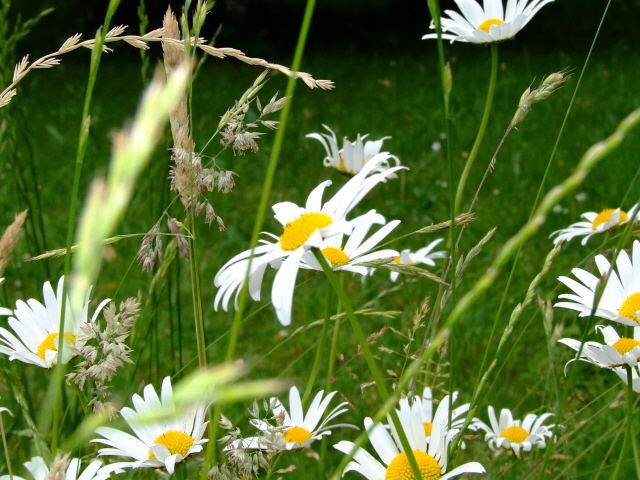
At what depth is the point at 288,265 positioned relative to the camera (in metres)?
0.60

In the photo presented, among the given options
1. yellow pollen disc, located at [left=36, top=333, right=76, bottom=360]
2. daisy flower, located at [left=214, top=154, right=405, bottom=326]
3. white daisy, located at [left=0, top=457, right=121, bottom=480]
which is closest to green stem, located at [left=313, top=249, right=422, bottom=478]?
daisy flower, located at [left=214, top=154, right=405, bottom=326]

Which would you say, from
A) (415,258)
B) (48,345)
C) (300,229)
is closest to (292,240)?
(300,229)

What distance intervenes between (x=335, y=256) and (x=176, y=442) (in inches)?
9.3

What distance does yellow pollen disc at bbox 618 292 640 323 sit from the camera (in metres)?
0.84

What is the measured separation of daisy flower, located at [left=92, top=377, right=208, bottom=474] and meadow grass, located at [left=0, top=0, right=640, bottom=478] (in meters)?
0.24

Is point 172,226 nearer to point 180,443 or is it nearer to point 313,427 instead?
point 180,443

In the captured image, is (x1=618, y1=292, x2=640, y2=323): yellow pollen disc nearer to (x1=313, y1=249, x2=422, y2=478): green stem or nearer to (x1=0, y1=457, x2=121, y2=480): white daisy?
(x1=313, y1=249, x2=422, y2=478): green stem

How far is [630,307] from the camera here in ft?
2.79

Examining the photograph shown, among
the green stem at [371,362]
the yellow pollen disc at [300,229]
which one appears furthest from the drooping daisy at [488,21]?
the green stem at [371,362]

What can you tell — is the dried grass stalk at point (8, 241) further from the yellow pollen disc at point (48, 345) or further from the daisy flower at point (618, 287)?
the daisy flower at point (618, 287)

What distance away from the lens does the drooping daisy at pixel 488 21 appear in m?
1.03

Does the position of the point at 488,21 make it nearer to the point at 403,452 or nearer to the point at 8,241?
the point at 403,452

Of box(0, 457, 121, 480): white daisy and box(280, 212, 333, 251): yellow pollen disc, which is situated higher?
box(280, 212, 333, 251): yellow pollen disc

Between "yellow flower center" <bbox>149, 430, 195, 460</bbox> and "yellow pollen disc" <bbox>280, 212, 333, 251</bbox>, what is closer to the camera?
"yellow pollen disc" <bbox>280, 212, 333, 251</bbox>
